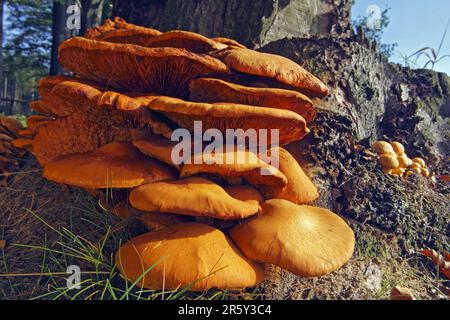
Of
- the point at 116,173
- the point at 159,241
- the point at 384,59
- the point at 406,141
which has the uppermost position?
the point at 384,59

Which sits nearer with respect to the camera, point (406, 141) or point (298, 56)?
point (298, 56)

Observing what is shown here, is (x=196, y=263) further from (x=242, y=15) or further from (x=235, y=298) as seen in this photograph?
(x=242, y=15)

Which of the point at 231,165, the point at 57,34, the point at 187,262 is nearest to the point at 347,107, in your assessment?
the point at 231,165

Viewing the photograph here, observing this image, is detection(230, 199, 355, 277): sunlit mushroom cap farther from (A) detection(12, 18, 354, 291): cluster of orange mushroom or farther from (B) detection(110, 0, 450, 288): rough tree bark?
(B) detection(110, 0, 450, 288): rough tree bark

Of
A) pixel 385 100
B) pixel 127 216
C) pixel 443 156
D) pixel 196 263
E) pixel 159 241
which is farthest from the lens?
pixel 443 156

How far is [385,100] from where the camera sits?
3.59m

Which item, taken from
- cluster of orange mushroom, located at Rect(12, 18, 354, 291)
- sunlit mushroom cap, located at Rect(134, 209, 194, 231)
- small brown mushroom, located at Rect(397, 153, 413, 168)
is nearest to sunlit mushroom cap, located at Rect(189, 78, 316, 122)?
cluster of orange mushroom, located at Rect(12, 18, 354, 291)

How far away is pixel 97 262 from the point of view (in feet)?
6.02

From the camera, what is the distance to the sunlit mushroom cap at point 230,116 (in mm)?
1712

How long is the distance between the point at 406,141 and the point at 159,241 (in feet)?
10.8

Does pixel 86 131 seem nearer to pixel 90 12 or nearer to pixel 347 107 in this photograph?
pixel 347 107

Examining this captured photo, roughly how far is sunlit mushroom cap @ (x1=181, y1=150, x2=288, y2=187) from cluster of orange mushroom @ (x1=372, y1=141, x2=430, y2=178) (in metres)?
1.48
